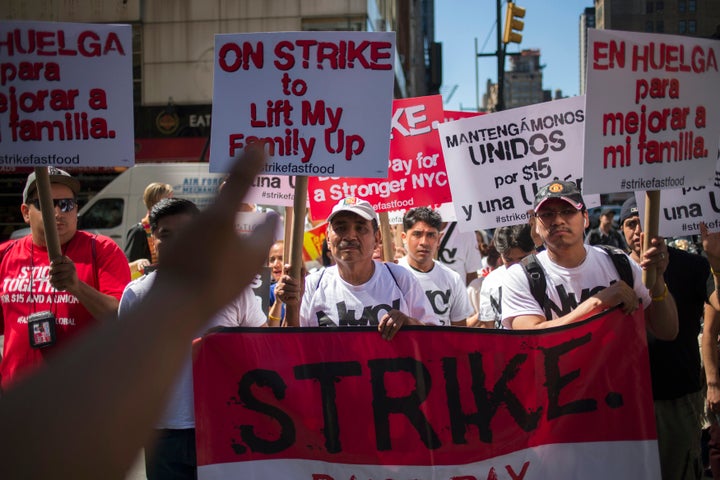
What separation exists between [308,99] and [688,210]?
2570 mm

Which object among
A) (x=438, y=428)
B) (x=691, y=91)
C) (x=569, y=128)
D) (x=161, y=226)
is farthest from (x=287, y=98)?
(x=569, y=128)

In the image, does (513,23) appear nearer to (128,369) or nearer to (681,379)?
(681,379)

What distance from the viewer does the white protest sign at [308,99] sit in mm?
3623

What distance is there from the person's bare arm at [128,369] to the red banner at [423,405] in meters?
2.25

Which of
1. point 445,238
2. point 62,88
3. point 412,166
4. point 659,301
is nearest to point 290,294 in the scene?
point 62,88

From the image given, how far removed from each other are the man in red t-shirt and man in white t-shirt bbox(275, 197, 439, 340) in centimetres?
91

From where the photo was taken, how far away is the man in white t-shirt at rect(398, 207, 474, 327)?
5.00 m

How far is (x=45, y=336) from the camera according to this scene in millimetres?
3369

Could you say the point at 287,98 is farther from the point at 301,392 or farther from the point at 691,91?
the point at 691,91

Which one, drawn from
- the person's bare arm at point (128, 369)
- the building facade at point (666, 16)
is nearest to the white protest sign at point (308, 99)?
the person's bare arm at point (128, 369)

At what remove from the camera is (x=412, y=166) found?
20.1 feet

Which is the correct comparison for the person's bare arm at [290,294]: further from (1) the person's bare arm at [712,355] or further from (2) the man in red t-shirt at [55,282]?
(1) the person's bare arm at [712,355]

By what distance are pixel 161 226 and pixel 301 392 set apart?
3.58 ft

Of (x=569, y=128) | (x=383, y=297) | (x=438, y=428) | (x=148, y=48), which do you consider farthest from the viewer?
(x=148, y=48)
